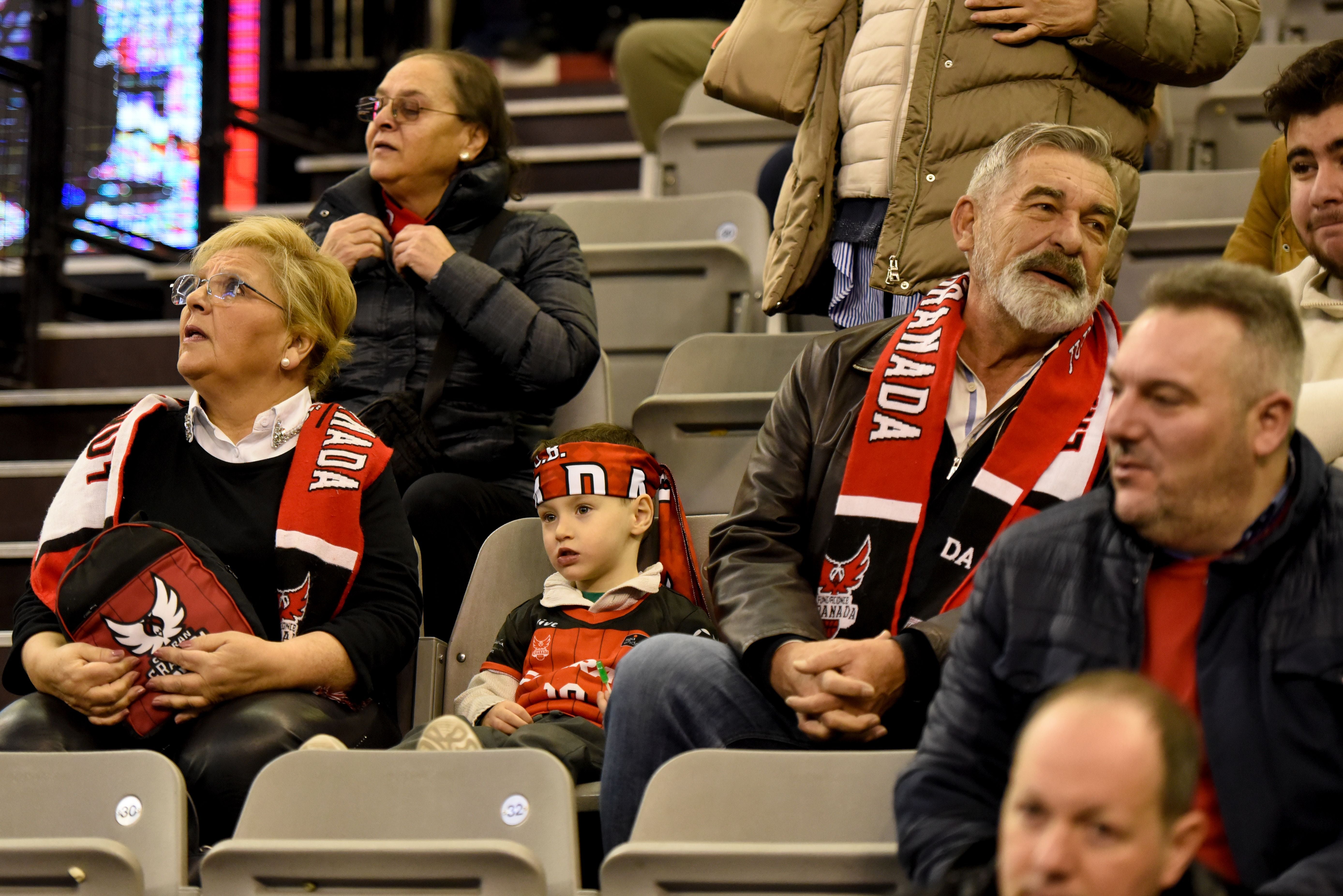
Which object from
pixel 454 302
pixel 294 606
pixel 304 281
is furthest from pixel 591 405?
pixel 294 606

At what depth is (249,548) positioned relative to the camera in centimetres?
228

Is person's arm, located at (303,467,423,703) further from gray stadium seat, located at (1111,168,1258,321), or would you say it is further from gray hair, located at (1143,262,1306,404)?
gray stadium seat, located at (1111,168,1258,321)

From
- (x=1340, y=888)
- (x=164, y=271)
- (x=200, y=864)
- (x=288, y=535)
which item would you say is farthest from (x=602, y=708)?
(x=164, y=271)

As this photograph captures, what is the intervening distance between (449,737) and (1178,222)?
236 cm

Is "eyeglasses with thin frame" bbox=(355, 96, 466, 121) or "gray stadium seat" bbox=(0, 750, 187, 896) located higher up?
"eyeglasses with thin frame" bbox=(355, 96, 466, 121)

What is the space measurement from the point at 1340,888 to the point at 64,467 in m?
2.91

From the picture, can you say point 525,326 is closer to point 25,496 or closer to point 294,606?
point 294,606

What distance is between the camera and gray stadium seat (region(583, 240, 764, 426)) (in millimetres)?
3555

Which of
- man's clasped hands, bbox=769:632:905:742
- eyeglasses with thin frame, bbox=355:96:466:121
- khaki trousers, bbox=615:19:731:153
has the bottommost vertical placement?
man's clasped hands, bbox=769:632:905:742

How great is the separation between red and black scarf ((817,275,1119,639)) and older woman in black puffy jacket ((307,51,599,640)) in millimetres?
758

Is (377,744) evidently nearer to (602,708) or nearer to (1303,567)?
(602,708)

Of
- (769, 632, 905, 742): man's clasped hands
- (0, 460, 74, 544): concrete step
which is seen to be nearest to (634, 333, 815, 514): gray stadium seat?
(769, 632, 905, 742): man's clasped hands

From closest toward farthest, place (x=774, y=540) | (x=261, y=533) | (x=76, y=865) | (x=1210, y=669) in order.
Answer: (x=1210, y=669), (x=76, y=865), (x=774, y=540), (x=261, y=533)

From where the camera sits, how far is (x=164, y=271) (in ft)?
14.5
